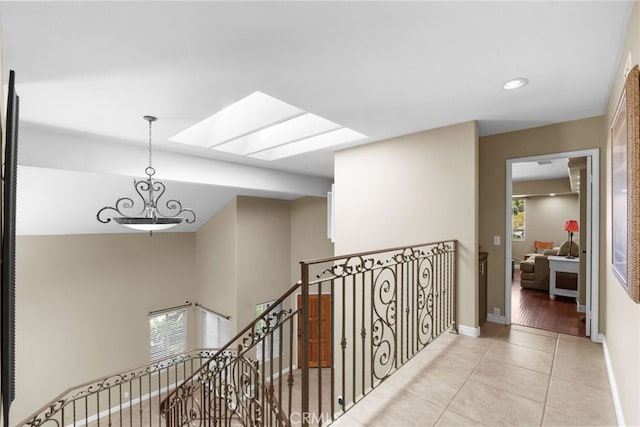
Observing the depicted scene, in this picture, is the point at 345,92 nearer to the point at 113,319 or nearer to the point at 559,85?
the point at 559,85

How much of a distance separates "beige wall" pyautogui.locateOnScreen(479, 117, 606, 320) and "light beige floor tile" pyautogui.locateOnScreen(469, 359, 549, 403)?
51.9 inches

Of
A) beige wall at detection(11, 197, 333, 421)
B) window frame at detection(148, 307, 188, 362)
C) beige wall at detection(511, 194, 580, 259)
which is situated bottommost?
window frame at detection(148, 307, 188, 362)

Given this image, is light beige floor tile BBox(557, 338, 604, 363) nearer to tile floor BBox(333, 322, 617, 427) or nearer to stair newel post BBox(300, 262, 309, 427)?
tile floor BBox(333, 322, 617, 427)

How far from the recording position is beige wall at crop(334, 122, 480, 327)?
10.7ft

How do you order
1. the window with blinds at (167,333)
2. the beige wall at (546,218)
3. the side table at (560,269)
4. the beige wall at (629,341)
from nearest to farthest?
1. the beige wall at (629,341)
2. the side table at (560,269)
3. the window with blinds at (167,333)
4. the beige wall at (546,218)

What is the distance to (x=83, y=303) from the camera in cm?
579

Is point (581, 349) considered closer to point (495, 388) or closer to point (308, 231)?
point (495, 388)

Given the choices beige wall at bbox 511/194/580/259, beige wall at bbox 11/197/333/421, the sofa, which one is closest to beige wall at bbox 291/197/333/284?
beige wall at bbox 11/197/333/421

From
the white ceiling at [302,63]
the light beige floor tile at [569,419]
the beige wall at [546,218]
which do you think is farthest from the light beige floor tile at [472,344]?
the beige wall at [546,218]

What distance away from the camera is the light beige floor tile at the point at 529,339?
3.03 meters

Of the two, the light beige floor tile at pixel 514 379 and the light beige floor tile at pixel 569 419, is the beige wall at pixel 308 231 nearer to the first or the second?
the light beige floor tile at pixel 514 379

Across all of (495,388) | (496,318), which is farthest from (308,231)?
(495,388)

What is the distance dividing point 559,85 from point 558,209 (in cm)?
776

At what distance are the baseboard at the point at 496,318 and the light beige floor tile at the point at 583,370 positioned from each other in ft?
2.90
